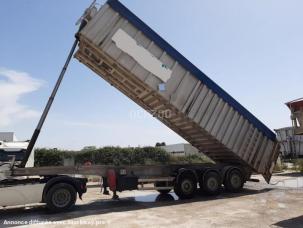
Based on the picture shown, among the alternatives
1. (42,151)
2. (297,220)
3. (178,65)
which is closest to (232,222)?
(297,220)

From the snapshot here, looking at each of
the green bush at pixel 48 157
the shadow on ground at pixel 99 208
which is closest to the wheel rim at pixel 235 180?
the shadow on ground at pixel 99 208

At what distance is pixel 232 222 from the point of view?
23.8ft

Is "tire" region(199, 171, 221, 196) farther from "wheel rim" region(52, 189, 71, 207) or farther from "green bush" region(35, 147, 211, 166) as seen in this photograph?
"green bush" region(35, 147, 211, 166)

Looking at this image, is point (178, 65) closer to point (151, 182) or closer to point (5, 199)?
point (151, 182)

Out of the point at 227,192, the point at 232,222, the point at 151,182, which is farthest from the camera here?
the point at 227,192

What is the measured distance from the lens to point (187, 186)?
11.8 metres

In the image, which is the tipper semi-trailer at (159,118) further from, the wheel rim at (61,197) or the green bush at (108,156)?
the green bush at (108,156)

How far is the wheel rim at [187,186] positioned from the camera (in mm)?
11648

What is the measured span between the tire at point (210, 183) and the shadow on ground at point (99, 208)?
0.24 metres

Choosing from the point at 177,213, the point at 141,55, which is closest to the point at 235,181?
the point at 177,213

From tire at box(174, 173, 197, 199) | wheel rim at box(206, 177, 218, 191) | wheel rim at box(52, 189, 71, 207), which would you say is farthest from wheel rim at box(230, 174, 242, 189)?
wheel rim at box(52, 189, 71, 207)

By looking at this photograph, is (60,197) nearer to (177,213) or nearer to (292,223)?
(177,213)

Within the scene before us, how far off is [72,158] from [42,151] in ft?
6.76

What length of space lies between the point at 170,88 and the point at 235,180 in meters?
4.73
